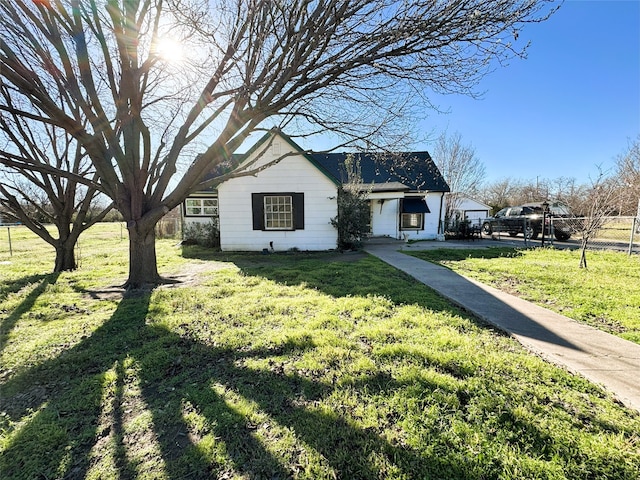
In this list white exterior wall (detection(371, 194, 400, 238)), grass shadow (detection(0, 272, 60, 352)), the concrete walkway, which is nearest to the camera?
the concrete walkway

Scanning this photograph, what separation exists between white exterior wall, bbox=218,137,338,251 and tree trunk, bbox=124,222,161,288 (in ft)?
18.3

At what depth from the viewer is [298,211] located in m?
11.8

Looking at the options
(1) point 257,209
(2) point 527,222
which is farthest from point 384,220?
(2) point 527,222

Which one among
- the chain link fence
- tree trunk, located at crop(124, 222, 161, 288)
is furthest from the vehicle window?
tree trunk, located at crop(124, 222, 161, 288)

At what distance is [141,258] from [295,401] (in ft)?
18.7

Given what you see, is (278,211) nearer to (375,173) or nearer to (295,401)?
(375,173)

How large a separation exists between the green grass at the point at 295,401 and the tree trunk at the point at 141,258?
1860mm

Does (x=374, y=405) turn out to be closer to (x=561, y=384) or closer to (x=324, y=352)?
(x=324, y=352)

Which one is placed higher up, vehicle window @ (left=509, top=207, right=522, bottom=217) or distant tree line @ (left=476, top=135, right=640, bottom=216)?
distant tree line @ (left=476, top=135, right=640, bottom=216)

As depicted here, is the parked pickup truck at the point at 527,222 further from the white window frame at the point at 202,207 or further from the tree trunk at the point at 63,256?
the tree trunk at the point at 63,256

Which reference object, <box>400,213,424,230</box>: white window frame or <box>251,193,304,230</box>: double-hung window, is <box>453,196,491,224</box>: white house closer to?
<box>400,213,424,230</box>: white window frame

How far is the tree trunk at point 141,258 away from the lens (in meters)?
6.35

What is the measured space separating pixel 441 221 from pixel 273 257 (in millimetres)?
11298

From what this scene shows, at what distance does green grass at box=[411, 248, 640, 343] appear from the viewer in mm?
4215
